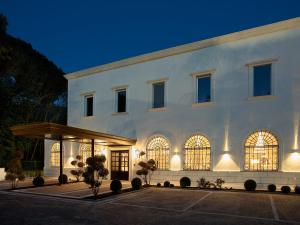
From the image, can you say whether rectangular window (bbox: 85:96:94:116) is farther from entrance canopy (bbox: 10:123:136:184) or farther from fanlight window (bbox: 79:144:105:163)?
entrance canopy (bbox: 10:123:136:184)

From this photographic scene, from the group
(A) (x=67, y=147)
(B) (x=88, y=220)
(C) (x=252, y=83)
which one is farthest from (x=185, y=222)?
(A) (x=67, y=147)

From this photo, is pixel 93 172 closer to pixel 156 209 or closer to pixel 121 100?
pixel 156 209

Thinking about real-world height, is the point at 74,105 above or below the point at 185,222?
above

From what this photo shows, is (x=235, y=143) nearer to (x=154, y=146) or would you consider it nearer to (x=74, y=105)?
(x=154, y=146)

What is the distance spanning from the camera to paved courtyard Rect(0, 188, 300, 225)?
8594mm

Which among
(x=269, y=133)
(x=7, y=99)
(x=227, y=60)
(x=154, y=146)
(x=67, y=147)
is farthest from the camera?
(x=7, y=99)

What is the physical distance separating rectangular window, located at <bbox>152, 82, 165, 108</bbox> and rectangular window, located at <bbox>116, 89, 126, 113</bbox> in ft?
8.93

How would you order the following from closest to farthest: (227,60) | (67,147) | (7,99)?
1. (227,60)
2. (67,147)
3. (7,99)

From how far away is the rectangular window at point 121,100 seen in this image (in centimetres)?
2109

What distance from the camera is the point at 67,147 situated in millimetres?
23578

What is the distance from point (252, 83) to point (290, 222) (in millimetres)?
9071

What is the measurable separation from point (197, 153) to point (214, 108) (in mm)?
2912

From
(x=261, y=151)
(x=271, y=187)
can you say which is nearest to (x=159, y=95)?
(x=261, y=151)

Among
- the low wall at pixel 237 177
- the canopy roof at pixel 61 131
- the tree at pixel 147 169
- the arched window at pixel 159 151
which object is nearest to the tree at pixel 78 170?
the canopy roof at pixel 61 131
